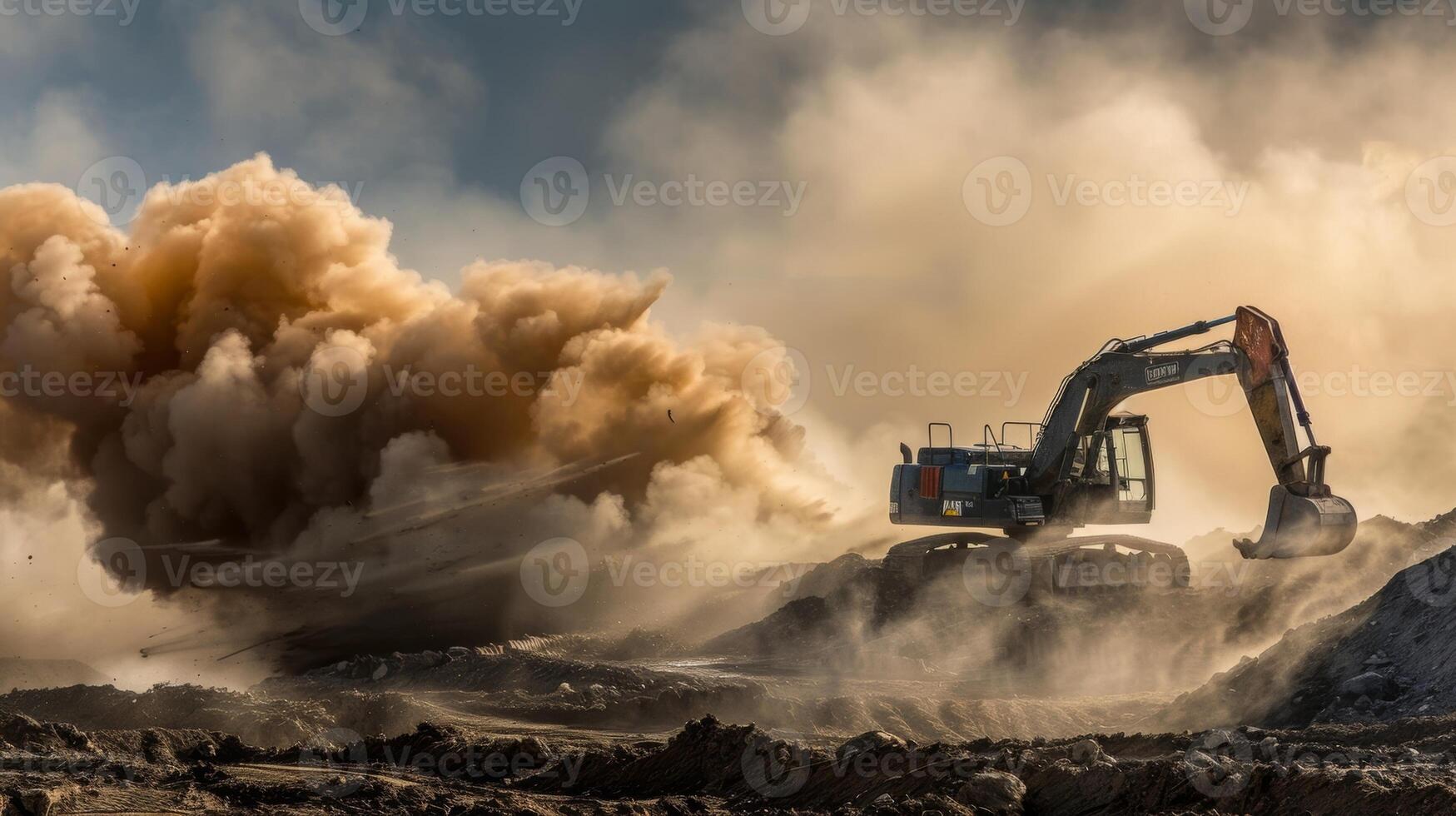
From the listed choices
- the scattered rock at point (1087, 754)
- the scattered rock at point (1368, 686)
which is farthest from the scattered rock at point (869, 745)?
the scattered rock at point (1368, 686)

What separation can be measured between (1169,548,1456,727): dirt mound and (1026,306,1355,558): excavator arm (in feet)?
4.53

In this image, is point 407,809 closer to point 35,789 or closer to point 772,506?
point 35,789

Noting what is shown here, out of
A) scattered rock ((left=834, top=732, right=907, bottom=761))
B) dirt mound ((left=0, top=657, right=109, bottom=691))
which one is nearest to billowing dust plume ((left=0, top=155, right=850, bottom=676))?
dirt mound ((left=0, top=657, right=109, bottom=691))

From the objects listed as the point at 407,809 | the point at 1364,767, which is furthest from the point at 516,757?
the point at 1364,767

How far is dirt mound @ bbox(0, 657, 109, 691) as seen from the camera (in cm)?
2517

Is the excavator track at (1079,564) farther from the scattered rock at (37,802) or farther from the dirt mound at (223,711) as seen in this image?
the scattered rock at (37,802)

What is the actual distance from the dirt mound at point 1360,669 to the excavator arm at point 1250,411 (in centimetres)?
138


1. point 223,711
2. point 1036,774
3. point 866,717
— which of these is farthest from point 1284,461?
point 223,711

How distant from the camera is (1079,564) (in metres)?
25.1

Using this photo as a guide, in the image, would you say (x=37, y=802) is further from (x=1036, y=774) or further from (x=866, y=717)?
(x=866, y=717)

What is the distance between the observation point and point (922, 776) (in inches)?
474

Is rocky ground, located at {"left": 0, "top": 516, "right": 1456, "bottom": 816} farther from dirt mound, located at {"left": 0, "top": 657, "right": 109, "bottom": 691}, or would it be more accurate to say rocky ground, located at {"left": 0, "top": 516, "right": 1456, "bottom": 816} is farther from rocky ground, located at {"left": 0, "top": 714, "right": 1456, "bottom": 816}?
dirt mound, located at {"left": 0, "top": 657, "right": 109, "bottom": 691}

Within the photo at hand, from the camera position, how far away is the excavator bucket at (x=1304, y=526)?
1859 cm

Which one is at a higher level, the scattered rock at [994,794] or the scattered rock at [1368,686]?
the scattered rock at [1368,686]
